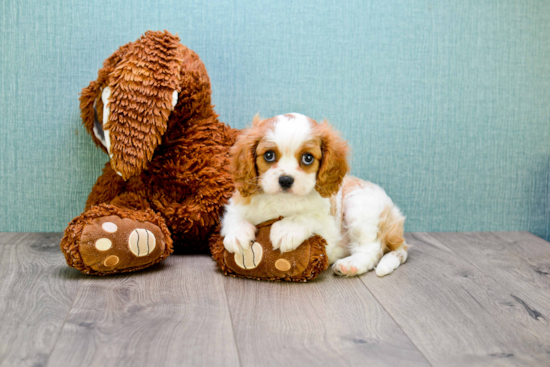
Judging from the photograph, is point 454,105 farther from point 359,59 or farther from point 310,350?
point 310,350

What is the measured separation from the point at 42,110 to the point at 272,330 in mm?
1408

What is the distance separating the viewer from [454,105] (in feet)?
7.70

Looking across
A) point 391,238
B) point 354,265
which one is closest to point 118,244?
point 354,265

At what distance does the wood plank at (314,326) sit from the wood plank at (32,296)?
0.46 meters

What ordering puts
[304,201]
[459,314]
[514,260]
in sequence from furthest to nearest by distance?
[514,260] → [304,201] → [459,314]

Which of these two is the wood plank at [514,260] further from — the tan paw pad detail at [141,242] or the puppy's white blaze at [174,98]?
the puppy's white blaze at [174,98]

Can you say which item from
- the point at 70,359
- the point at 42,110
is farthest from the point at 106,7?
the point at 70,359

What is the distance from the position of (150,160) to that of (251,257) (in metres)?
0.50

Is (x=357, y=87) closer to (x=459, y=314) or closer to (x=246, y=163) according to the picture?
(x=246, y=163)

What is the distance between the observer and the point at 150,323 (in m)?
1.35

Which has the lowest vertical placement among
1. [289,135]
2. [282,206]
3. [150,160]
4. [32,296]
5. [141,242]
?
[32,296]

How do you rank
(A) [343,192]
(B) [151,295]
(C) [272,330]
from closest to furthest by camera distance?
(C) [272,330], (B) [151,295], (A) [343,192]

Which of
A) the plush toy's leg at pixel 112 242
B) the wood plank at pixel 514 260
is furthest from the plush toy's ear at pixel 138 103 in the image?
the wood plank at pixel 514 260

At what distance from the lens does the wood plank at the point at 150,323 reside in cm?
118
